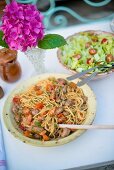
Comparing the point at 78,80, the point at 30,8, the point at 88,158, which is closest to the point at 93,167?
the point at 88,158

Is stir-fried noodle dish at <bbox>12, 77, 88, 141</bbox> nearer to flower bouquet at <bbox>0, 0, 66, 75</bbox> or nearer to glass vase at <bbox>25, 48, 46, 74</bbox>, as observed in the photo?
glass vase at <bbox>25, 48, 46, 74</bbox>

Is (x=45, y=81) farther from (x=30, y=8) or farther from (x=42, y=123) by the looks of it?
(x=30, y=8)

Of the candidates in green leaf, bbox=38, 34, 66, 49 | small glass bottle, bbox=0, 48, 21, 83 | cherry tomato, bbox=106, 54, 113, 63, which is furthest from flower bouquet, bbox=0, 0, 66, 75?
cherry tomato, bbox=106, 54, 113, 63

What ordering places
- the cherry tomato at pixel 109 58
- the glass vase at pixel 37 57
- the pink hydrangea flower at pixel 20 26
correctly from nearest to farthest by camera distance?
the pink hydrangea flower at pixel 20 26
the glass vase at pixel 37 57
the cherry tomato at pixel 109 58

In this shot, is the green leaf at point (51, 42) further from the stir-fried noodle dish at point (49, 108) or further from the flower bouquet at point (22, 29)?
the stir-fried noodle dish at point (49, 108)

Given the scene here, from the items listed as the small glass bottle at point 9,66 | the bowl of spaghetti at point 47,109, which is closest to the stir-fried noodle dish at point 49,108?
the bowl of spaghetti at point 47,109
